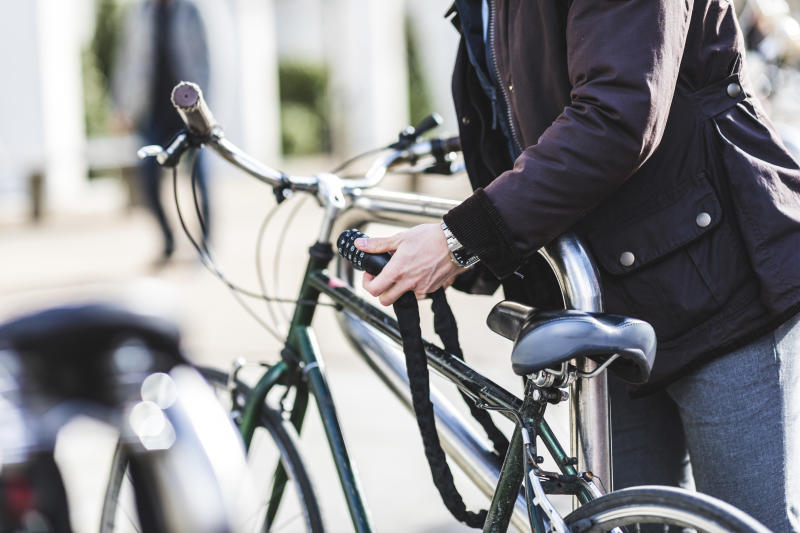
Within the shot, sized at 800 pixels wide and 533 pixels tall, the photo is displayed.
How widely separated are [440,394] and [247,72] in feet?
45.7

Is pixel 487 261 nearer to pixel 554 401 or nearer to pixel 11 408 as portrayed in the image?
pixel 554 401

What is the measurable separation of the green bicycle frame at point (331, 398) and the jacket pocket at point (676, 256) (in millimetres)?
298

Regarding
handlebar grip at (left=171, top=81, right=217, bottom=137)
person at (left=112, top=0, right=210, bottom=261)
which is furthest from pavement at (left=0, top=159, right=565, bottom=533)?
person at (left=112, top=0, right=210, bottom=261)

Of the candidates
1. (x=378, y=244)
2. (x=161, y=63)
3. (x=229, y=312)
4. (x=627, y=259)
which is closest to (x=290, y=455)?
(x=378, y=244)

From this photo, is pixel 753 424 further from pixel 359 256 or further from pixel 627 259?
pixel 359 256

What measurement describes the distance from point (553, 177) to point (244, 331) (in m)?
4.33

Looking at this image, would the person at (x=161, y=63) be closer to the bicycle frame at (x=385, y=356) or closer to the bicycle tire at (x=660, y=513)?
Result: the bicycle frame at (x=385, y=356)

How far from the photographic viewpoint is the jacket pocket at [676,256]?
1751 millimetres

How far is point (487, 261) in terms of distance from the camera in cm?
172

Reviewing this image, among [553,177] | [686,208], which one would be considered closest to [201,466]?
[553,177]

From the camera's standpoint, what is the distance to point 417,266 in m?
1.78

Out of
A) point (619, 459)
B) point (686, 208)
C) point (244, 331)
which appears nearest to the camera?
point (686, 208)

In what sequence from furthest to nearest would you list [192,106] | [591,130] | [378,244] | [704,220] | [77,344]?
[192,106] < [378,244] < [704,220] < [591,130] < [77,344]

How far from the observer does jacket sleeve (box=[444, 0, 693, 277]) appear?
1.60 m
